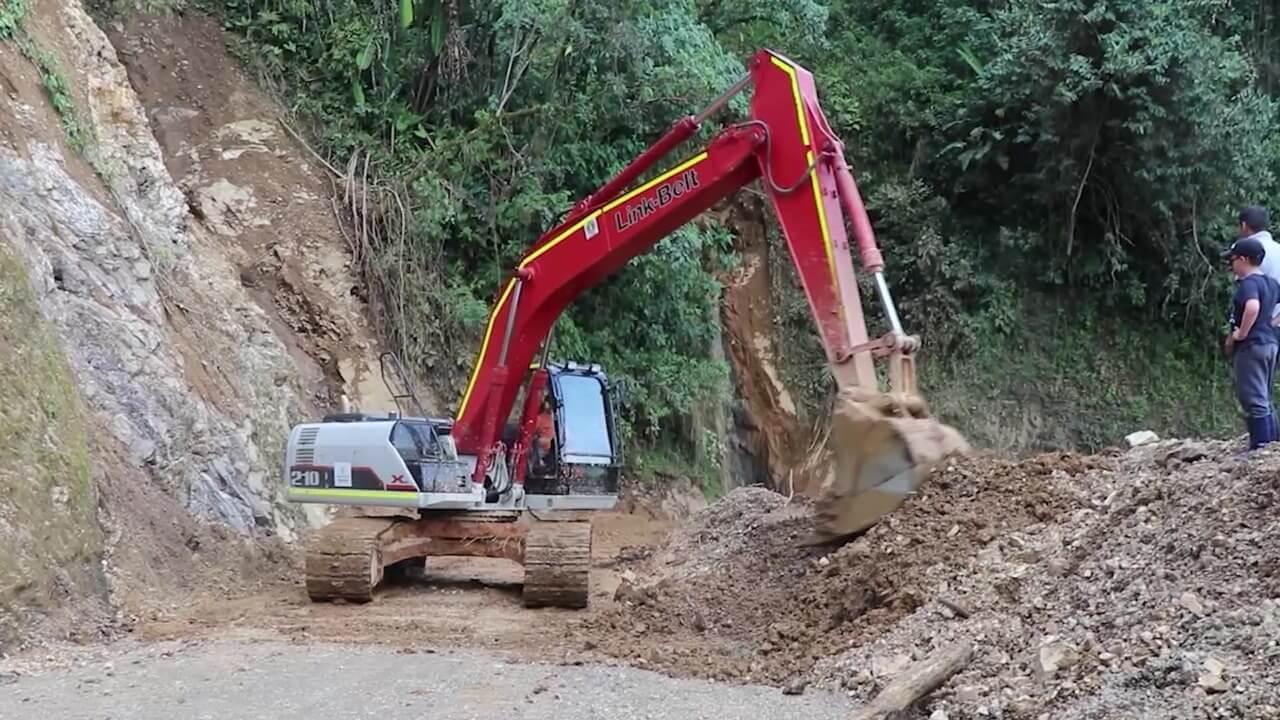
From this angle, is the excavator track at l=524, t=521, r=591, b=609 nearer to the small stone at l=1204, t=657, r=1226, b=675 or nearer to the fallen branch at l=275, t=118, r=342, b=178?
the small stone at l=1204, t=657, r=1226, b=675

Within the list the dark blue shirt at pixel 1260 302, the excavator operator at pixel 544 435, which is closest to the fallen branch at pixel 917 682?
the dark blue shirt at pixel 1260 302

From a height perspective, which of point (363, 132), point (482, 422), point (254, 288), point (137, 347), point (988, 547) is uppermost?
point (363, 132)

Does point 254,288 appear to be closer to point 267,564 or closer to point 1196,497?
point 267,564

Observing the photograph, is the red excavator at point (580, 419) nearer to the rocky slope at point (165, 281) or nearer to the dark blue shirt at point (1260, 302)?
the rocky slope at point (165, 281)

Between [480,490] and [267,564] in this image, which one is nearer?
[480,490]

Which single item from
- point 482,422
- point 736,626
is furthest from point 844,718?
point 482,422

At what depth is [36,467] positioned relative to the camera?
7207mm

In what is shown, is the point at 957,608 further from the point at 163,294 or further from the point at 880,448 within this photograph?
the point at 163,294

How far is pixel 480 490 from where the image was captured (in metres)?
8.60

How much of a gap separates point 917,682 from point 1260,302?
3.23 m

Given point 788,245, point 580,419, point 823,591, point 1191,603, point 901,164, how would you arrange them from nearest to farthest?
point 1191,603 < point 823,591 < point 788,245 < point 580,419 < point 901,164

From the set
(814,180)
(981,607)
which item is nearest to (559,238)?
(814,180)

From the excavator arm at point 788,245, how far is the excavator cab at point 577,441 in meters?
0.25

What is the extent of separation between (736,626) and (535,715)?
2.01m
